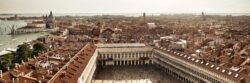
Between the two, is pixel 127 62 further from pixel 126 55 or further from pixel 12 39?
pixel 12 39

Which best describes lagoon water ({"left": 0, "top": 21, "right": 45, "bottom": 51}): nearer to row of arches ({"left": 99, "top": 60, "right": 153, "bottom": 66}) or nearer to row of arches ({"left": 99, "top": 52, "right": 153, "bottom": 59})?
row of arches ({"left": 99, "top": 52, "right": 153, "bottom": 59})

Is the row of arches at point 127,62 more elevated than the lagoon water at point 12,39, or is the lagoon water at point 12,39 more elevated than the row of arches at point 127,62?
the row of arches at point 127,62

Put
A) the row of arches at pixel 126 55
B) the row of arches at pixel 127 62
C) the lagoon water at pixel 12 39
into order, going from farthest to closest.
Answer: the lagoon water at pixel 12 39 < the row of arches at pixel 126 55 < the row of arches at pixel 127 62

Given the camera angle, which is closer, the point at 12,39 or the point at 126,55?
the point at 126,55

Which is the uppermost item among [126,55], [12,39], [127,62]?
[126,55]

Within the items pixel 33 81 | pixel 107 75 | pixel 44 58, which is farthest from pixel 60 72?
pixel 107 75

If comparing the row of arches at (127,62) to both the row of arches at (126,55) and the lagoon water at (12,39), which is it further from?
the lagoon water at (12,39)

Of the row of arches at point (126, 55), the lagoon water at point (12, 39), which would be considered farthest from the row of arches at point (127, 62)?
the lagoon water at point (12, 39)

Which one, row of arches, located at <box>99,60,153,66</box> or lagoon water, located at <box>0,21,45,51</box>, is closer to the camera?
row of arches, located at <box>99,60,153,66</box>

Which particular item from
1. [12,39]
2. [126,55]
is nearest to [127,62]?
[126,55]

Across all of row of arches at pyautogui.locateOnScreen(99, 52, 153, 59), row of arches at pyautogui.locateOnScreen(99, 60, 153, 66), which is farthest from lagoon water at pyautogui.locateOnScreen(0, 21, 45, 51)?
row of arches at pyautogui.locateOnScreen(99, 60, 153, 66)

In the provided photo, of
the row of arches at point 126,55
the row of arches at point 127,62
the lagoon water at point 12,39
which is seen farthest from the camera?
the lagoon water at point 12,39

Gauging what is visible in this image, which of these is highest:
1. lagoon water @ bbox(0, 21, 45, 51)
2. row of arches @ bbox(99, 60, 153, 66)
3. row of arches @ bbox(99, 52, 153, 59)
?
row of arches @ bbox(99, 52, 153, 59)
